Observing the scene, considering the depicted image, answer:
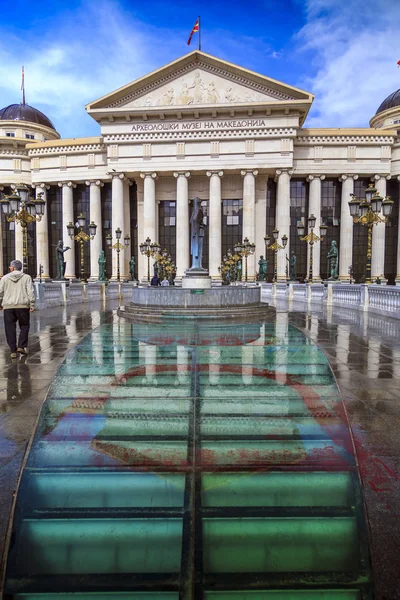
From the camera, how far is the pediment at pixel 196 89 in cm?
4278

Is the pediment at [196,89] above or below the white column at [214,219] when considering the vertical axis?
above

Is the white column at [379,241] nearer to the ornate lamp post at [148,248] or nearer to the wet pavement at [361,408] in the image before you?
the ornate lamp post at [148,248]

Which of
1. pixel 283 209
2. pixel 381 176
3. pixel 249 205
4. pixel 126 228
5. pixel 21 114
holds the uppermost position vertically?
pixel 21 114

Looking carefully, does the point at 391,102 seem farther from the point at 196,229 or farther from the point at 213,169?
the point at 196,229

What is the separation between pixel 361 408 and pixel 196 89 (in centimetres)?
4654

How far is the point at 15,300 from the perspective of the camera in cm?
832

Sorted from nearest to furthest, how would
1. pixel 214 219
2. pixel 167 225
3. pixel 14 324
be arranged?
1. pixel 14 324
2. pixel 214 219
3. pixel 167 225

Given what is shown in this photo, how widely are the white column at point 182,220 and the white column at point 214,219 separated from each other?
2.83 metres

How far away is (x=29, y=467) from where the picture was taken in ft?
12.2

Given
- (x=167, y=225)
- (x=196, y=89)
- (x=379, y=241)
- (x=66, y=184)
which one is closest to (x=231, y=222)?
(x=167, y=225)

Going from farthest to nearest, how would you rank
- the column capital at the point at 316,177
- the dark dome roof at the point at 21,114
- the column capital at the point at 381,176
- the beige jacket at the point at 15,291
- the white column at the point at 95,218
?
1. the dark dome roof at the point at 21,114
2. the white column at the point at 95,218
3. the column capital at the point at 316,177
4. the column capital at the point at 381,176
5. the beige jacket at the point at 15,291

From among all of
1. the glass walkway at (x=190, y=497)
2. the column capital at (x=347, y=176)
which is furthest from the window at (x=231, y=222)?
the glass walkway at (x=190, y=497)

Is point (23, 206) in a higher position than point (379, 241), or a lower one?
lower

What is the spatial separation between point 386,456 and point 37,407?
14.0 ft
